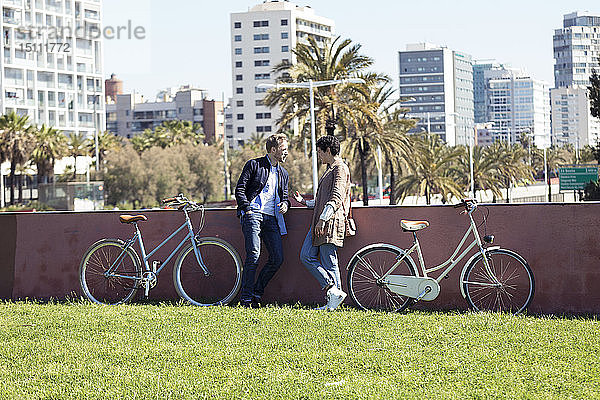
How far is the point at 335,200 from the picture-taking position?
8695 mm

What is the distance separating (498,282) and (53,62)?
10728cm

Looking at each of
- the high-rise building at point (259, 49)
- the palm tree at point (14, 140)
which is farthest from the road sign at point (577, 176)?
the high-rise building at point (259, 49)

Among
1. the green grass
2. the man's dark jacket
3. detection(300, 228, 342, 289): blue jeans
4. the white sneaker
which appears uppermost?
the man's dark jacket

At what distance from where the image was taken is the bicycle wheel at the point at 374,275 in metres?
8.79

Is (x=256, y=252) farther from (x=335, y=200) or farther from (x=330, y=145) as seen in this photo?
(x=330, y=145)

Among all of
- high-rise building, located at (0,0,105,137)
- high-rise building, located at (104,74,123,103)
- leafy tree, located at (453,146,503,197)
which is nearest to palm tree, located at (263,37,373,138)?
leafy tree, located at (453,146,503,197)

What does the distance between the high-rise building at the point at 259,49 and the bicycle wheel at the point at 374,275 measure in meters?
135

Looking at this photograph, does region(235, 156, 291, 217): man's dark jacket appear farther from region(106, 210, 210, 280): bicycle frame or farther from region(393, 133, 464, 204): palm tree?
region(393, 133, 464, 204): palm tree

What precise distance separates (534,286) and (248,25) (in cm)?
14204

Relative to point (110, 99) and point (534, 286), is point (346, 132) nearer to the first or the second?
point (534, 286)

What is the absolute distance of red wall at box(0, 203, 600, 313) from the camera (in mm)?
8500

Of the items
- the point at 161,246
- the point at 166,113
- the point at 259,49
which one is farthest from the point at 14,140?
the point at 166,113

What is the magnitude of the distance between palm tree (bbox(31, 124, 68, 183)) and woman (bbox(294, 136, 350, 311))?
64.8 m

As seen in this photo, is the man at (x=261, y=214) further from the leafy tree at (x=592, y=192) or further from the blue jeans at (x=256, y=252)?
the leafy tree at (x=592, y=192)
